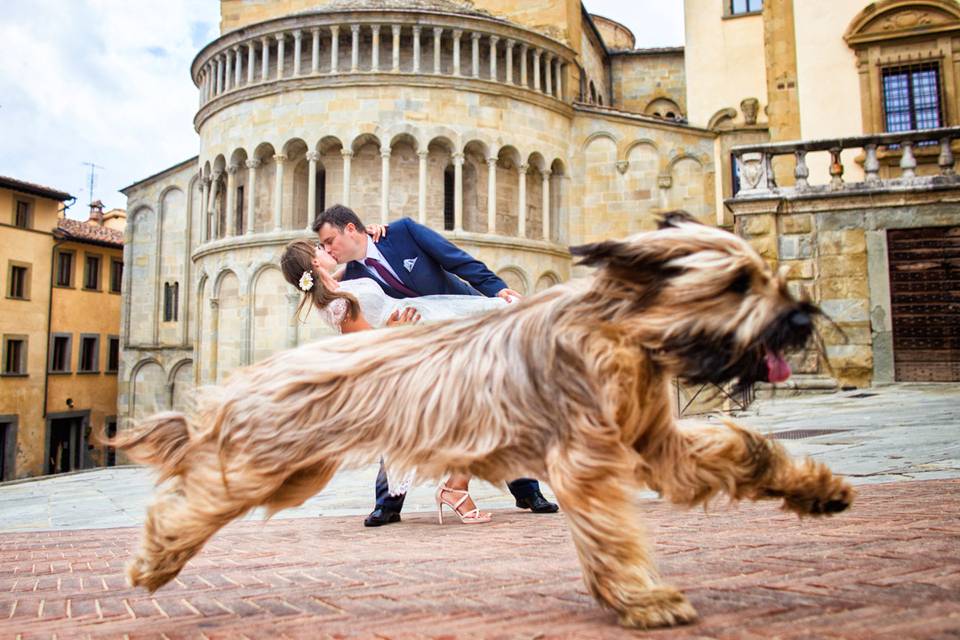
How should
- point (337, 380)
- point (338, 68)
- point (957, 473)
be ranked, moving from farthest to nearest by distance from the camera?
point (338, 68), point (957, 473), point (337, 380)

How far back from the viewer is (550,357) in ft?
7.09

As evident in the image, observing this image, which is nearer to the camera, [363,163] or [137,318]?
[363,163]

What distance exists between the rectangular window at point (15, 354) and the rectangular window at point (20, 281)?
2.04m

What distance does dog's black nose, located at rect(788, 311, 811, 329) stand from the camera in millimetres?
1968

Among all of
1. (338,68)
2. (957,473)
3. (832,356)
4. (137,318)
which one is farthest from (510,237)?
(957,473)

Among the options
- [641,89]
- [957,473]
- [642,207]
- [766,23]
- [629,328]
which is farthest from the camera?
[641,89]

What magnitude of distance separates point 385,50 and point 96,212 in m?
Result: 30.4

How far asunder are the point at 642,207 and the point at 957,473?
24307 mm

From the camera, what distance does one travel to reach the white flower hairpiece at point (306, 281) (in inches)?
176

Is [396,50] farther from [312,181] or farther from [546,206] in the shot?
[546,206]

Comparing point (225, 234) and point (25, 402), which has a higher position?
point (225, 234)

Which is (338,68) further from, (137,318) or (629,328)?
(629,328)

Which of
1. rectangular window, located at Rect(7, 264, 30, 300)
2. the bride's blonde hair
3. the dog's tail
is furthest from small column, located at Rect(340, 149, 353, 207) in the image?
the dog's tail

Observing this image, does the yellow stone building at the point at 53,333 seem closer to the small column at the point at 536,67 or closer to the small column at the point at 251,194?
the small column at the point at 251,194
